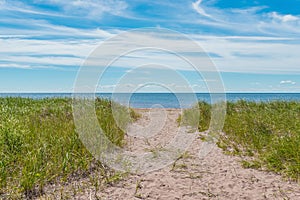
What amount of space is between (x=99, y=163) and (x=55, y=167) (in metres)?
0.80

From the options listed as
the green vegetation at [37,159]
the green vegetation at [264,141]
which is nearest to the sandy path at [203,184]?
the green vegetation at [264,141]

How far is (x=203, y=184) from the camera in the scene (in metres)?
5.28

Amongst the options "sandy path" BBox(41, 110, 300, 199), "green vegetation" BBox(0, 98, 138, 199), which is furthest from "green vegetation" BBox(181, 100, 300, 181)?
"green vegetation" BBox(0, 98, 138, 199)

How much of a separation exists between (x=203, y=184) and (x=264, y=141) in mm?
2809

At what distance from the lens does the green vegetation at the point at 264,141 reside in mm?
6016

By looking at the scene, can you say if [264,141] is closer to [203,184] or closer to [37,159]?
[203,184]

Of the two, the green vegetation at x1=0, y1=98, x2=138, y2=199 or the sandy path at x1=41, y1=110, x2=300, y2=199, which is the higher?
the green vegetation at x1=0, y1=98, x2=138, y2=199

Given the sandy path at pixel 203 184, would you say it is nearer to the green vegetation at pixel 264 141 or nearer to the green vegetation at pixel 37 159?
the green vegetation at pixel 264 141

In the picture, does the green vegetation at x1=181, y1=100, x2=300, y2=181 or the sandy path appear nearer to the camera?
the sandy path

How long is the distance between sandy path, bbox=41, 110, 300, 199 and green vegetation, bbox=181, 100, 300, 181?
0.28 m

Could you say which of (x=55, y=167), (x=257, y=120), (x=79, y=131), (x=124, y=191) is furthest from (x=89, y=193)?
(x=257, y=120)

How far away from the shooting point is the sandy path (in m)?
4.77

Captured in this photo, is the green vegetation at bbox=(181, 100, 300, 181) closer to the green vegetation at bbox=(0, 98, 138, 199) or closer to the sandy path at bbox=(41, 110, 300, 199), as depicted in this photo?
the sandy path at bbox=(41, 110, 300, 199)

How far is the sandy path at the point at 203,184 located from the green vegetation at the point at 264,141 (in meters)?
0.28
